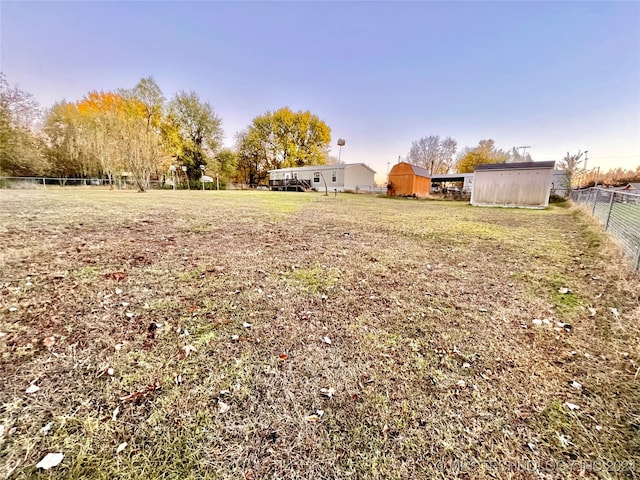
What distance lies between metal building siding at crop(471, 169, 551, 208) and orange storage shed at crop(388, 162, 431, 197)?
25.1 feet

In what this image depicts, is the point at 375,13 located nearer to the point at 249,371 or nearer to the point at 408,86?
the point at 408,86

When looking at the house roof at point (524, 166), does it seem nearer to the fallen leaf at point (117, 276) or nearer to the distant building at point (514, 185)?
the distant building at point (514, 185)

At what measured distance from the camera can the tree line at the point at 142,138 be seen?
57.3 ft

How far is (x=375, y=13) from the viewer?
36.8 ft

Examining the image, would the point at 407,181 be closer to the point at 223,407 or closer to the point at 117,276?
the point at 117,276

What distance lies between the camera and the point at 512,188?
13.9m

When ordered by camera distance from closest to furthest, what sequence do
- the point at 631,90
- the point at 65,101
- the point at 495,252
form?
the point at 495,252 → the point at 631,90 → the point at 65,101

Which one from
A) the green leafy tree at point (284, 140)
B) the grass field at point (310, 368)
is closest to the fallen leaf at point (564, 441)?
the grass field at point (310, 368)

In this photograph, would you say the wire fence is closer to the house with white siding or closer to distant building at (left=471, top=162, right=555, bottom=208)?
distant building at (left=471, top=162, right=555, bottom=208)

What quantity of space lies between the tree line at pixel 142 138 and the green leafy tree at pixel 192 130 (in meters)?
0.10

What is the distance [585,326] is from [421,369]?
1.89 meters

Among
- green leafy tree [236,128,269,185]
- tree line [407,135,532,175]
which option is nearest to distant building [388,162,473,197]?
green leafy tree [236,128,269,185]

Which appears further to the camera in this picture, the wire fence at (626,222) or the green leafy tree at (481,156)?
the green leafy tree at (481,156)

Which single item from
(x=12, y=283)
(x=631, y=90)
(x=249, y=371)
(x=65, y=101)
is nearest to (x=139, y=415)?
(x=249, y=371)
